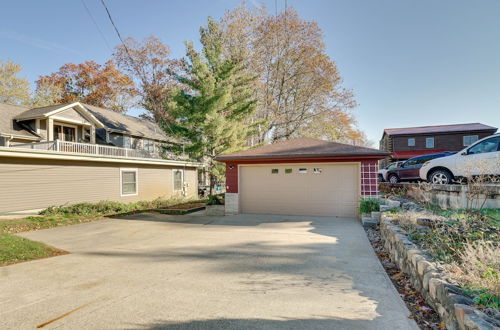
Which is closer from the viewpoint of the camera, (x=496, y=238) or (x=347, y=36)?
(x=496, y=238)

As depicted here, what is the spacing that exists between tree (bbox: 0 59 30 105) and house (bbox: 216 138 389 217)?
26.4 meters

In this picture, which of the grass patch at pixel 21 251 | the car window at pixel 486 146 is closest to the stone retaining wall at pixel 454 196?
the car window at pixel 486 146

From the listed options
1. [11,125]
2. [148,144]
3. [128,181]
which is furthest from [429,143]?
[11,125]

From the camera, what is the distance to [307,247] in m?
5.85

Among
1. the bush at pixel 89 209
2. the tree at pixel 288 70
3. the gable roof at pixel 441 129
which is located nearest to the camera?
the bush at pixel 89 209

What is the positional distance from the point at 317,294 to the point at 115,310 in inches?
99.5

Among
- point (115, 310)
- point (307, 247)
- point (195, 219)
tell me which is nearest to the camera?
point (115, 310)

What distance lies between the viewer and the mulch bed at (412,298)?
9.08 ft

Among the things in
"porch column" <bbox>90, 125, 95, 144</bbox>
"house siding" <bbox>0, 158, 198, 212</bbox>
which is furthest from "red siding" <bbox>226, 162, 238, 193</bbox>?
"porch column" <bbox>90, 125, 95, 144</bbox>

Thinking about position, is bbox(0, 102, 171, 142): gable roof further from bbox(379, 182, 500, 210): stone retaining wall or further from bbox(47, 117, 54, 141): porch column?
bbox(379, 182, 500, 210): stone retaining wall

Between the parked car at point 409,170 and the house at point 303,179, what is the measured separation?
5113 mm

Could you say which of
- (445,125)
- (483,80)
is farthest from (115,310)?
(445,125)

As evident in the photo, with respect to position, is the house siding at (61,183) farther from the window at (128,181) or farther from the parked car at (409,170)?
the parked car at (409,170)

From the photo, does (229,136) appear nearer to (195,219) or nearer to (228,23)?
(195,219)
